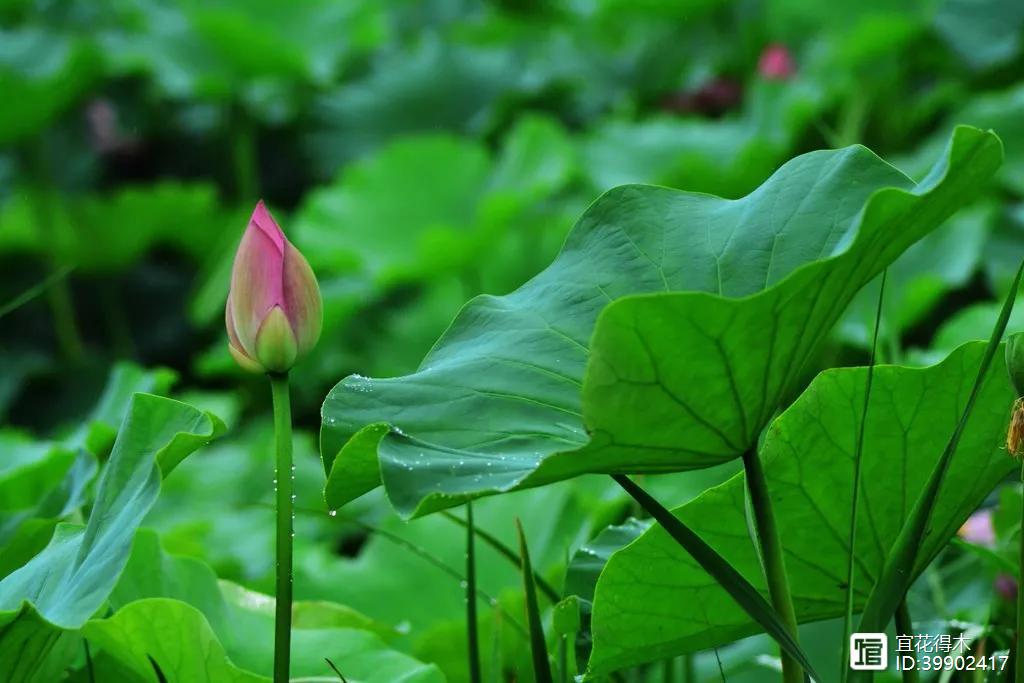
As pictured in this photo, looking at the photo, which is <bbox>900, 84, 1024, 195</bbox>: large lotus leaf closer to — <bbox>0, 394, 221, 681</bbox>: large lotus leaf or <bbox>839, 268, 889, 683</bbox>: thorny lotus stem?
<bbox>839, 268, 889, 683</bbox>: thorny lotus stem

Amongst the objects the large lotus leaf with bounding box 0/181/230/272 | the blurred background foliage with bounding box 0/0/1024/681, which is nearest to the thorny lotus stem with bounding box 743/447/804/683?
the blurred background foliage with bounding box 0/0/1024/681

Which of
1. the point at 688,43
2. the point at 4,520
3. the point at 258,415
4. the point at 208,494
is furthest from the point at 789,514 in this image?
the point at 688,43

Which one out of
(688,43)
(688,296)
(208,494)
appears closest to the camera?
(688,296)

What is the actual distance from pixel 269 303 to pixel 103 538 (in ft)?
0.42

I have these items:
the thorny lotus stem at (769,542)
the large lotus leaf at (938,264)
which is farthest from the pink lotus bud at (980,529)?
the large lotus leaf at (938,264)

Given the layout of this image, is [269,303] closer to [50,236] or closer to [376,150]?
[50,236]

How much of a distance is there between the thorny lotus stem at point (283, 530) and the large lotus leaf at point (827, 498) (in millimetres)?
148

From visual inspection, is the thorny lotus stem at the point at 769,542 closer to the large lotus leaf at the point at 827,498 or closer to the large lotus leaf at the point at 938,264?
the large lotus leaf at the point at 827,498

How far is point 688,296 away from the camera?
0.52m

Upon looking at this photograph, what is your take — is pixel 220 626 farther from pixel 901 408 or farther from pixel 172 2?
pixel 172 2

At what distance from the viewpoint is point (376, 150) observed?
11.1 feet

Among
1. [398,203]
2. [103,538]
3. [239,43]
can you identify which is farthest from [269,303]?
[239,43]

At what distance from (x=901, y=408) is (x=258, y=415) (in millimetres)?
2387

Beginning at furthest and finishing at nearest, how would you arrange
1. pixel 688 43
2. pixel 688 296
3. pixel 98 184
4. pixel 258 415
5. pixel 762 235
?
pixel 98 184 < pixel 688 43 < pixel 258 415 < pixel 762 235 < pixel 688 296
